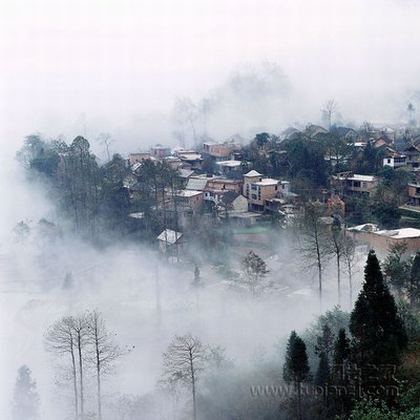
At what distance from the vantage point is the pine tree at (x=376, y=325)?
17.0 feet

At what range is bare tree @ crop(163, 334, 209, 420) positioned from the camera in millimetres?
6410

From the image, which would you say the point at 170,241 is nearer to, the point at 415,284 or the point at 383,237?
the point at 383,237

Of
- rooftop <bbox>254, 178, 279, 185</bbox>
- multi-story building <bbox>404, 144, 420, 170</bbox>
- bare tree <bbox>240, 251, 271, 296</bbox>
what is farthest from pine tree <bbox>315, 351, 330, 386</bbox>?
multi-story building <bbox>404, 144, 420, 170</bbox>

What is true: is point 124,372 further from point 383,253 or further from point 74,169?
point 74,169

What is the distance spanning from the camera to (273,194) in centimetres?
1388

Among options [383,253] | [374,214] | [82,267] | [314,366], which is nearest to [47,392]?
[314,366]

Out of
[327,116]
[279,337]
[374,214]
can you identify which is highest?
[327,116]

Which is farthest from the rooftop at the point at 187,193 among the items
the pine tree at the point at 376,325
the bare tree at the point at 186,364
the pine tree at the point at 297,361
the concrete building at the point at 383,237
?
the pine tree at the point at 376,325

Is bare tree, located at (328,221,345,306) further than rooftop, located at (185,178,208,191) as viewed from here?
No

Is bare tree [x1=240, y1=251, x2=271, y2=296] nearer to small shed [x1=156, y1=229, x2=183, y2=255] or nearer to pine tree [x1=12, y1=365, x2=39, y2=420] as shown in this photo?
small shed [x1=156, y1=229, x2=183, y2=255]

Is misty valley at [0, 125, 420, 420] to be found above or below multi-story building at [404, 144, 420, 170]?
below

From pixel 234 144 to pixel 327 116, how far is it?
614 centimetres

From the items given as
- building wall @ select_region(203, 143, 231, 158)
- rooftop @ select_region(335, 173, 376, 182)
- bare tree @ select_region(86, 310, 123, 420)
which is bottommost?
bare tree @ select_region(86, 310, 123, 420)

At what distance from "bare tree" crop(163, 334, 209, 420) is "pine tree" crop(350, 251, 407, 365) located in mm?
1810
